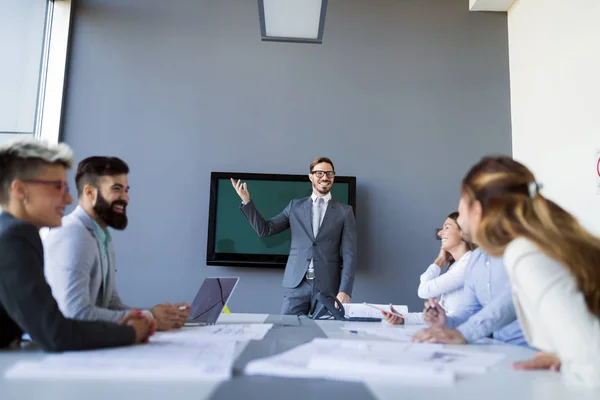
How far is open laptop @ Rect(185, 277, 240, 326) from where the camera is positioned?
200 centimetres

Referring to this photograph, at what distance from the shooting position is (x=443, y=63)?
454cm

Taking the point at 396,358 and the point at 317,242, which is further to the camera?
the point at 317,242

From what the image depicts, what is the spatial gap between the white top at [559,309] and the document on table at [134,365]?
2.03 ft

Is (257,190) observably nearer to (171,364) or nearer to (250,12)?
(250,12)

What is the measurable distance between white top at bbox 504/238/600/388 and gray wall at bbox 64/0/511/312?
3230 mm

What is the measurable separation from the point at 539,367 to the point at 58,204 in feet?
4.27

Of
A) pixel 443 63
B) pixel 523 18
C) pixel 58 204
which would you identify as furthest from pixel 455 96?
pixel 58 204

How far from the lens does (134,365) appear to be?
0.99m

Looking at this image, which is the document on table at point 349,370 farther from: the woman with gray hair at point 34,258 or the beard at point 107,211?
the beard at point 107,211

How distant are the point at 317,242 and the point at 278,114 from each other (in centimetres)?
143

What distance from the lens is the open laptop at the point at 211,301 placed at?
2.00 m

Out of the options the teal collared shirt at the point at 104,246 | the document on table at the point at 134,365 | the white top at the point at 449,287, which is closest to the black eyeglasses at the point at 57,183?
the teal collared shirt at the point at 104,246

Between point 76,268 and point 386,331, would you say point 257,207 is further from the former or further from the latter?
point 76,268

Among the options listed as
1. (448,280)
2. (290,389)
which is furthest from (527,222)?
(448,280)
